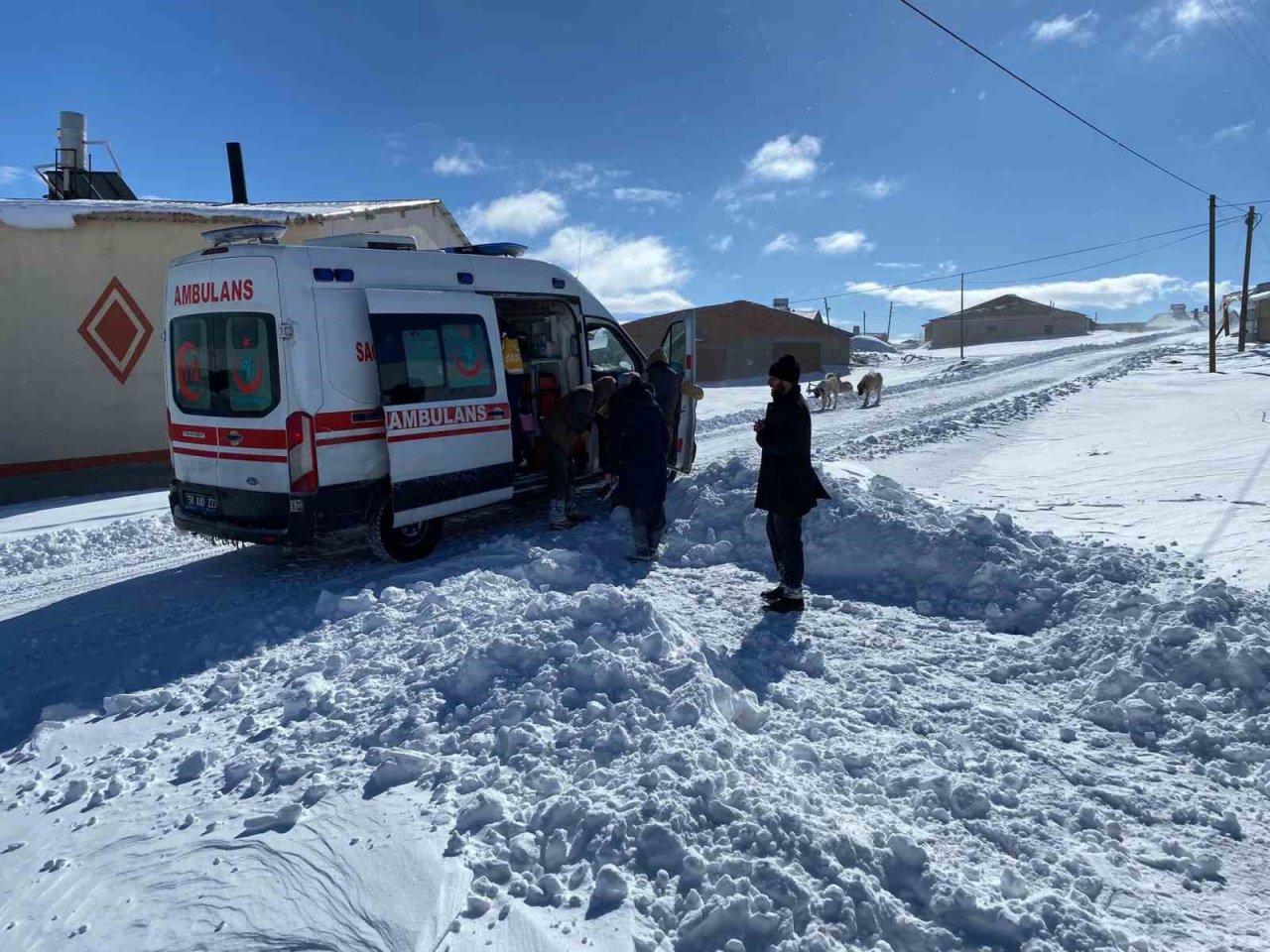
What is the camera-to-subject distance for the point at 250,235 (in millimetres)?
6012

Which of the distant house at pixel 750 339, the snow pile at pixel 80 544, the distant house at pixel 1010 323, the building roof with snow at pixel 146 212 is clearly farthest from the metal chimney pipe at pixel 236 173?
the distant house at pixel 1010 323

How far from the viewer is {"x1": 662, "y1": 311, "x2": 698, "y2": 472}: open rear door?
8.58 m

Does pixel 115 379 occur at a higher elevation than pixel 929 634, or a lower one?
higher

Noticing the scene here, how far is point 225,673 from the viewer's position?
4340mm

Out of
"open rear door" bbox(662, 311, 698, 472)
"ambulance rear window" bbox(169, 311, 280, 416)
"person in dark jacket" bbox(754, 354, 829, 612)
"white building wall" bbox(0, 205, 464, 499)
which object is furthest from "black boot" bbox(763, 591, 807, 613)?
"white building wall" bbox(0, 205, 464, 499)

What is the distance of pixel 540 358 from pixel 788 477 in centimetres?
392

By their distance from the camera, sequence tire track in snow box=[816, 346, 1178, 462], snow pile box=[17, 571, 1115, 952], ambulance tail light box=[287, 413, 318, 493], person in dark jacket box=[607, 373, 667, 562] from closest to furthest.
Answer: snow pile box=[17, 571, 1115, 952] < ambulance tail light box=[287, 413, 318, 493] < person in dark jacket box=[607, 373, 667, 562] < tire track in snow box=[816, 346, 1178, 462]

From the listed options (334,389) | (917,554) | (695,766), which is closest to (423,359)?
(334,389)

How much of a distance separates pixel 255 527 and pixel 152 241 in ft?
27.8

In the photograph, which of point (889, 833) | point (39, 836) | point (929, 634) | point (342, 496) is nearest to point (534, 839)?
point (889, 833)

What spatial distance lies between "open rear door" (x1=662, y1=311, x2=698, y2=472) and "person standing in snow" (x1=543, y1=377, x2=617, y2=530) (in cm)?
124

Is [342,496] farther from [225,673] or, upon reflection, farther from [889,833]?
[889,833]

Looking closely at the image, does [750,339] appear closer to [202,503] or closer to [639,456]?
[639,456]

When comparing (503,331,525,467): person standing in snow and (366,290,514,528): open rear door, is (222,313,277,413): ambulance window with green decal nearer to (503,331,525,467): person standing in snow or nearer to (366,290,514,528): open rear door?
(366,290,514,528): open rear door
